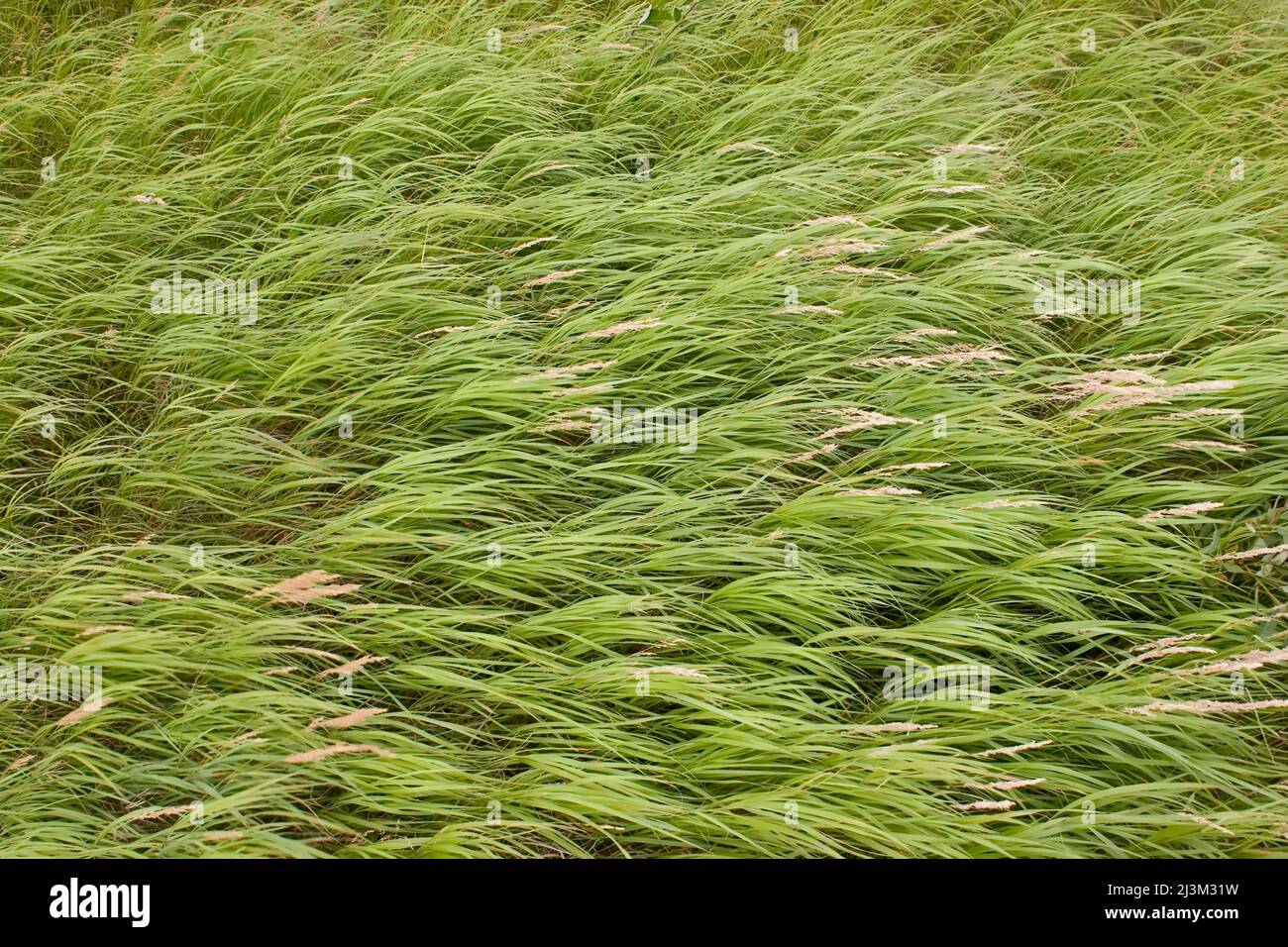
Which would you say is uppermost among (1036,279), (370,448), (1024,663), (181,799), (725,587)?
(1036,279)

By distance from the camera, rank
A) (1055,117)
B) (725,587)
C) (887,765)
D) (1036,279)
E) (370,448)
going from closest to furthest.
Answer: (887,765), (725,587), (370,448), (1036,279), (1055,117)

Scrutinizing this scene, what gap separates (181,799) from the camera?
2.04 metres

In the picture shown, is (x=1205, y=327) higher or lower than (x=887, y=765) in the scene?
higher

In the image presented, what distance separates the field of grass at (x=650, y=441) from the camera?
6.63 feet

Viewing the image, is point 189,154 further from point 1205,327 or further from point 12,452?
point 1205,327

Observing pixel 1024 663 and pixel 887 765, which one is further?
pixel 1024 663

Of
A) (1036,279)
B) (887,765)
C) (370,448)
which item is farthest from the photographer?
(1036,279)

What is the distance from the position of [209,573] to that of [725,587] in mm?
1326

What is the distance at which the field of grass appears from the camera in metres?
2.02

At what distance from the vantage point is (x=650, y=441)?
8.48 ft

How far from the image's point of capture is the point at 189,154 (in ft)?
11.6

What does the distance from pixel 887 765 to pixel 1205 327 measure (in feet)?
5.91

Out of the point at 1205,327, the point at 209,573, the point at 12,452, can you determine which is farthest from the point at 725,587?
the point at 12,452

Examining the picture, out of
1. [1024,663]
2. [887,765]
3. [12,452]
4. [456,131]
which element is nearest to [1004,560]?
[1024,663]
